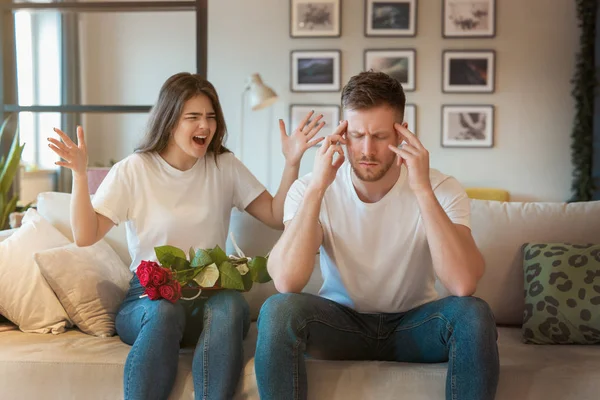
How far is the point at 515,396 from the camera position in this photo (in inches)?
74.5

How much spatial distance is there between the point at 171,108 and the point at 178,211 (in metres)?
0.33

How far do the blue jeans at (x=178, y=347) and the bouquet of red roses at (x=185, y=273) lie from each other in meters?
0.04

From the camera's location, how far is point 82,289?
7.27ft

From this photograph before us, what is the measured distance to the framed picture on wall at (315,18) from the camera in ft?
16.9

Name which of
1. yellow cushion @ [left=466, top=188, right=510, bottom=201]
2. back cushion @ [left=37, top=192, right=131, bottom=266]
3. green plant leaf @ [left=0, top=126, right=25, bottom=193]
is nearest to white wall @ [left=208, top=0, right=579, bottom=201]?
yellow cushion @ [left=466, top=188, right=510, bottom=201]

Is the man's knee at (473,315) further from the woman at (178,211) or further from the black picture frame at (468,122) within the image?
the black picture frame at (468,122)

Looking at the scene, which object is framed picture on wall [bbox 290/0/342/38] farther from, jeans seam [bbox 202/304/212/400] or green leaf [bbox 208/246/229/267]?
jeans seam [bbox 202/304/212/400]

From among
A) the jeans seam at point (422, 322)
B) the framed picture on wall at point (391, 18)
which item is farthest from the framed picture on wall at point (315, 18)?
the jeans seam at point (422, 322)

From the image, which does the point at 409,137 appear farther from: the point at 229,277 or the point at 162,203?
the point at 162,203

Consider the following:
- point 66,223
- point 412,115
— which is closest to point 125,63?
point 412,115

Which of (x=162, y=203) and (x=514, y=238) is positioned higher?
(x=162, y=203)

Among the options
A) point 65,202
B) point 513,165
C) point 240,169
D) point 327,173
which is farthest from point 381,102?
point 513,165

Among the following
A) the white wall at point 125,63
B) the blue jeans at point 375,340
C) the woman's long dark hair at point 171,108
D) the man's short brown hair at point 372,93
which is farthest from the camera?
the white wall at point 125,63

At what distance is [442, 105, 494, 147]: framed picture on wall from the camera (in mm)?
5137
